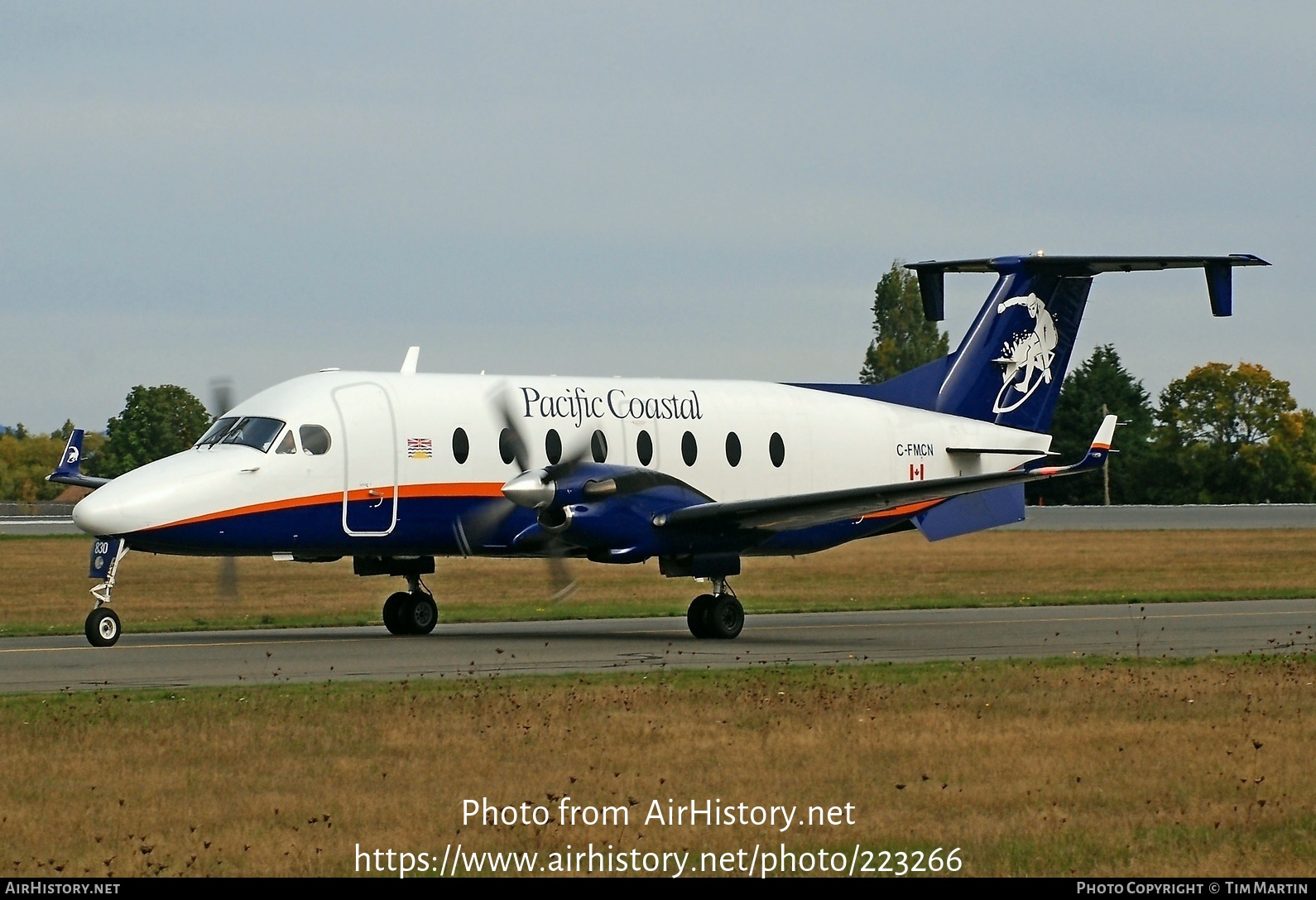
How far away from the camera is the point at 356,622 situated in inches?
1133

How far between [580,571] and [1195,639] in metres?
20.3

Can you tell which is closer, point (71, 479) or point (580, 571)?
point (71, 479)

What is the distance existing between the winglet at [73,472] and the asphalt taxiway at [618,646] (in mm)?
2694

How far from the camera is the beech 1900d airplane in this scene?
22.1m

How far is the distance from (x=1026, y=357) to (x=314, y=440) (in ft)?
44.4

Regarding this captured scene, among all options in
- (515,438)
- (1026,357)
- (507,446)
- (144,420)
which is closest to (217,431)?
(507,446)

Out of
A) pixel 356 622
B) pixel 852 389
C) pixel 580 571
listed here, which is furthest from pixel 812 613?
pixel 580 571

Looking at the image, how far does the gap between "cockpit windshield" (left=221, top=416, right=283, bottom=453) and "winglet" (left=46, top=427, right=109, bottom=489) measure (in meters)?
3.05

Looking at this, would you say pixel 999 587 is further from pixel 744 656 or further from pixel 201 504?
pixel 201 504

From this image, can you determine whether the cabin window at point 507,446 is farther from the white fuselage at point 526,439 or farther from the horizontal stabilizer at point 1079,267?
the horizontal stabilizer at point 1079,267

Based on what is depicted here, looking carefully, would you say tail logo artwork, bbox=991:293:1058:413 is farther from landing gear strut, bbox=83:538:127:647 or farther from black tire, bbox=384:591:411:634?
landing gear strut, bbox=83:538:127:647

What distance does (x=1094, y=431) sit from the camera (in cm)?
9294

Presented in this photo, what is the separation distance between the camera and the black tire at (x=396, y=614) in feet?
83.2

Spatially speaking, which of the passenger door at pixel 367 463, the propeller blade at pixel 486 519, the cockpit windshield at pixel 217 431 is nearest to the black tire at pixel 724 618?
the propeller blade at pixel 486 519
